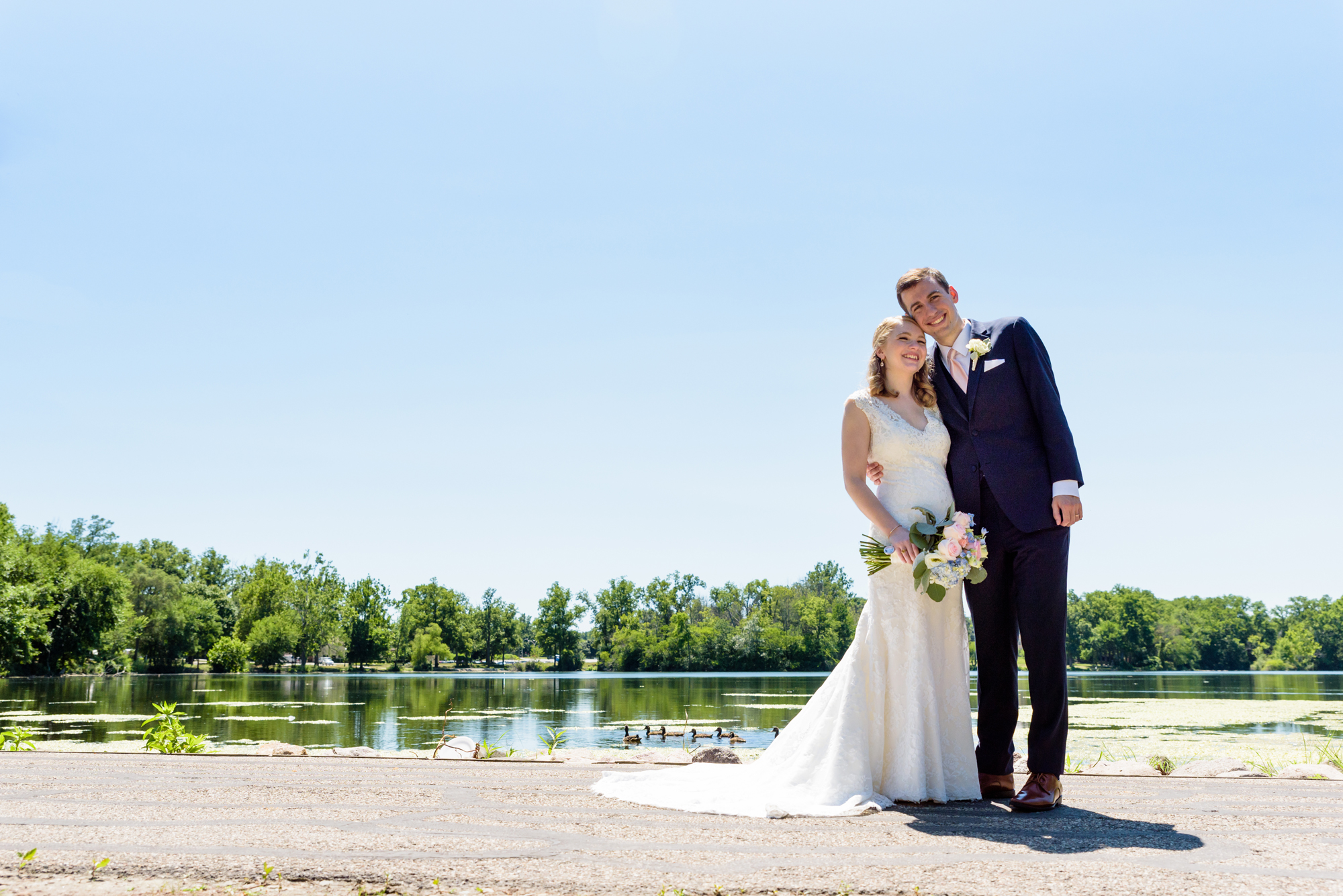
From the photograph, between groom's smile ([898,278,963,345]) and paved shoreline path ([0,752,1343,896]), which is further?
groom's smile ([898,278,963,345])

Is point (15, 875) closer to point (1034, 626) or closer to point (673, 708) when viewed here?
point (1034, 626)

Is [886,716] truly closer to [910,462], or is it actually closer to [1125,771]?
[910,462]

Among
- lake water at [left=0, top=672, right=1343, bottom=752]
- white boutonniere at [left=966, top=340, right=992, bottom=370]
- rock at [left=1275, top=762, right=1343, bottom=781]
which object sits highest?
white boutonniere at [left=966, top=340, right=992, bottom=370]

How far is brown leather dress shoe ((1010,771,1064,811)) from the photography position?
3.53 m

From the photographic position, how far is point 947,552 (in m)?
3.73

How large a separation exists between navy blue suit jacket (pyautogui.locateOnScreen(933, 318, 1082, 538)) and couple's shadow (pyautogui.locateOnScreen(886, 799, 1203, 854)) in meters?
1.14

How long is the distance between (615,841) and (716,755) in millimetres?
5361

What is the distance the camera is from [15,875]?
248 centimetres

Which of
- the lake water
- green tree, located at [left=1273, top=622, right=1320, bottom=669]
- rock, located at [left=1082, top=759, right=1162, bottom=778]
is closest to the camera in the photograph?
rock, located at [left=1082, top=759, right=1162, bottom=778]

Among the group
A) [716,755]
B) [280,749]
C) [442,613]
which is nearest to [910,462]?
[716,755]

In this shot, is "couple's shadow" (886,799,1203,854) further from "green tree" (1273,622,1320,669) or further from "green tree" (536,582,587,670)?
"green tree" (1273,622,1320,669)

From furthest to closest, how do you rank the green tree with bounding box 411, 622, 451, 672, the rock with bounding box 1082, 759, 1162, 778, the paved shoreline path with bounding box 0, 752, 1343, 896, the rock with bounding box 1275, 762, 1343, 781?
the green tree with bounding box 411, 622, 451, 672
the rock with bounding box 1275, 762, 1343, 781
the rock with bounding box 1082, 759, 1162, 778
the paved shoreline path with bounding box 0, 752, 1343, 896

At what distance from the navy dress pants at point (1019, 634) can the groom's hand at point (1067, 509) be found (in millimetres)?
60

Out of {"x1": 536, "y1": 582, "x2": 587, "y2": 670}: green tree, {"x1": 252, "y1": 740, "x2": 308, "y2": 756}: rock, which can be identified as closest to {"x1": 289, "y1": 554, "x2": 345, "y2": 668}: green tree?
{"x1": 536, "y1": 582, "x2": 587, "y2": 670}: green tree
